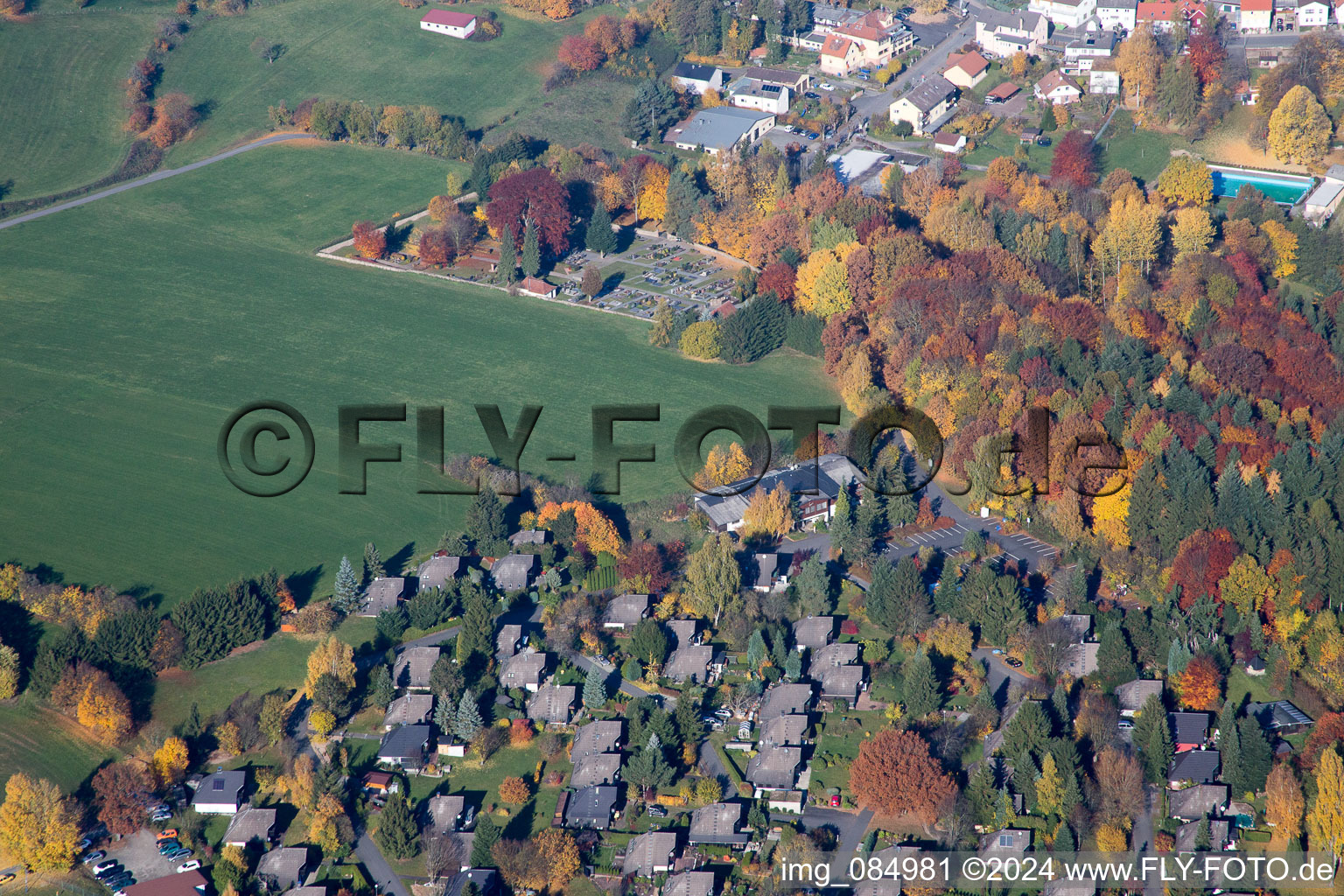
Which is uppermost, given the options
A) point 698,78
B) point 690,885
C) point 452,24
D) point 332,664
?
point 452,24

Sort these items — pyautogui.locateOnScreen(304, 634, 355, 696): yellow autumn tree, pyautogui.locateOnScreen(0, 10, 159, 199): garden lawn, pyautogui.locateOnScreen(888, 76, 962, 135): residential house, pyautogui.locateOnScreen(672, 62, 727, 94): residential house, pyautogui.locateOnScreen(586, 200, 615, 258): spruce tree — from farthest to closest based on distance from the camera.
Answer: pyautogui.locateOnScreen(672, 62, 727, 94): residential house < pyautogui.locateOnScreen(888, 76, 962, 135): residential house < pyautogui.locateOnScreen(0, 10, 159, 199): garden lawn < pyautogui.locateOnScreen(586, 200, 615, 258): spruce tree < pyautogui.locateOnScreen(304, 634, 355, 696): yellow autumn tree

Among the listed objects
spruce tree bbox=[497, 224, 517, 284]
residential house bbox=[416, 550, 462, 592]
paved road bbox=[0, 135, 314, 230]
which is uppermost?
paved road bbox=[0, 135, 314, 230]

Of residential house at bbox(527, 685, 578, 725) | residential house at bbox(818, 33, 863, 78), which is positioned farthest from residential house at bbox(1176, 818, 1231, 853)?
residential house at bbox(818, 33, 863, 78)

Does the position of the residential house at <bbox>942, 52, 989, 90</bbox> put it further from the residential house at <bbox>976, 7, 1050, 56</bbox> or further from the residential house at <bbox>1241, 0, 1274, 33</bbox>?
the residential house at <bbox>1241, 0, 1274, 33</bbox>

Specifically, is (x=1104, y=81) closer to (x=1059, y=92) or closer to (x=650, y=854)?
(x=1059, y=92)

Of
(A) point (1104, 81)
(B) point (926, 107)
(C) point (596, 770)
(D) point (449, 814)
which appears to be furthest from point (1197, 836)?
(A) point (1104, 81)

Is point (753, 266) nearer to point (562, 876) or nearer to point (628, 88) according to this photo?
point (628, 88)
